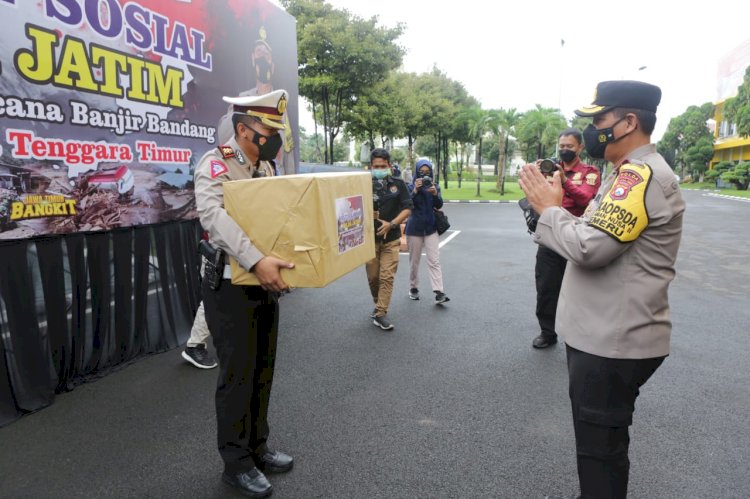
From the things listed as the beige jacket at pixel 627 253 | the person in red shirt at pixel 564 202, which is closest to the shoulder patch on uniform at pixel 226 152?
the beige jacket at pixel 627 253

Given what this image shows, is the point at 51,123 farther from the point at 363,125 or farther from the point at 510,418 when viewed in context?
the point at 363,125

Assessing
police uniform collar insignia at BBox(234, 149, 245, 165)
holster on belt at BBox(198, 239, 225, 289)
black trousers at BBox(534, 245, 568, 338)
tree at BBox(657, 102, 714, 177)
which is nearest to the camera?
holster on belt at BBox(198, 239, 225, 289)

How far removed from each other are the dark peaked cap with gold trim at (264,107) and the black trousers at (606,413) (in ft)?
5.74

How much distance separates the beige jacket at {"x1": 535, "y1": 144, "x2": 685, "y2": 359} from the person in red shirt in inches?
81.1

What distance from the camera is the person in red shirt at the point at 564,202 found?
4059 millimetres

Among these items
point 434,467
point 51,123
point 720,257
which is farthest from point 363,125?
point 434,467

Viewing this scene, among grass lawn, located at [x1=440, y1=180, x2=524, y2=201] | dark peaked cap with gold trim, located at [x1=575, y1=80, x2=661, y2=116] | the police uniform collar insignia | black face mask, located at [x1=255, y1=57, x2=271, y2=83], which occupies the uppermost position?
black face mask, located at [x1=255, y1=57, x2=271, y2=83]

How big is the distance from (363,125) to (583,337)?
2031 centimetres

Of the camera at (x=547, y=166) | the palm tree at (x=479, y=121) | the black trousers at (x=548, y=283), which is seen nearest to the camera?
the camera at (x=547, y=166)

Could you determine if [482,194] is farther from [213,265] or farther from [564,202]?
[213,265]

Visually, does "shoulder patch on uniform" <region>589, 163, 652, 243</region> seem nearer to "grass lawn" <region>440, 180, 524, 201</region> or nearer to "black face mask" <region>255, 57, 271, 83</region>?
"black face mask" <region>255, 57, 271, 83</region>

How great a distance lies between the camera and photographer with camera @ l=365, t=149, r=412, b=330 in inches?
202

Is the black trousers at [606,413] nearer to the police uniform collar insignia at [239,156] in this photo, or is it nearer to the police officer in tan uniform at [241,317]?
the police officer in tan uniform at [241,317]

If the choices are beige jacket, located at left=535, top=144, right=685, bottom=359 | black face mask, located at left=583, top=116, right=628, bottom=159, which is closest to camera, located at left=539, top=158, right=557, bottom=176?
black face mask, located at left=583, top=116, right=628, bottom=159
